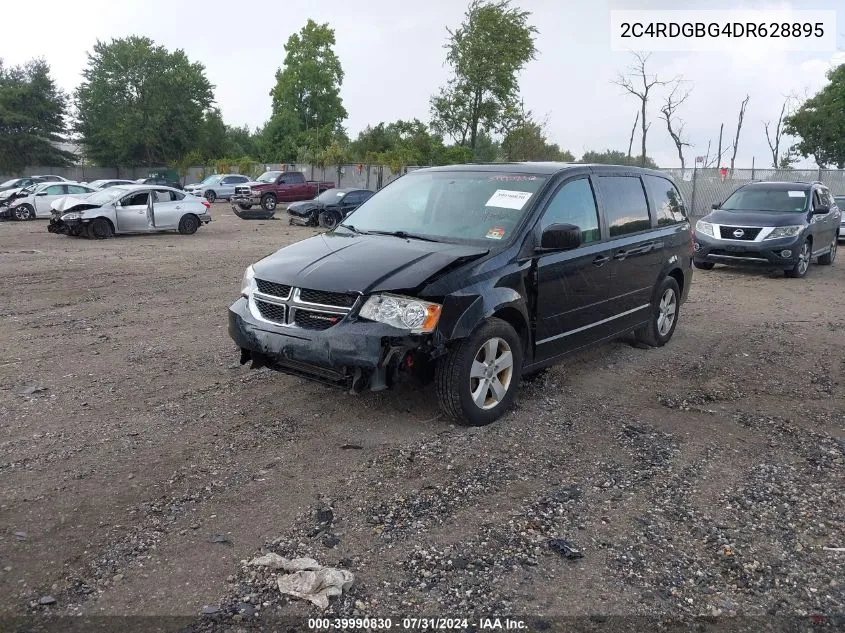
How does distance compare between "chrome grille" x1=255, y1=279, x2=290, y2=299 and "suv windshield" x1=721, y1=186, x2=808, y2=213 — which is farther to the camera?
"suv windshield" x1=721, y1=186, x2=808, y2=213

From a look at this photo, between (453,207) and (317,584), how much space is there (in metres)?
3.27

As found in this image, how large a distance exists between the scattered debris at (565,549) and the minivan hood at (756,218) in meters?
11.0

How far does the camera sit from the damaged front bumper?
14.2ft

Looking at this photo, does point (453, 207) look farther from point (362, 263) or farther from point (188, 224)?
point (188, 224)

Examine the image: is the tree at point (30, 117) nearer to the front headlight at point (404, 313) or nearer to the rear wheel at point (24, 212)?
the rear wheel at point (24, 212)

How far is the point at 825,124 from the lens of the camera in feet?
141

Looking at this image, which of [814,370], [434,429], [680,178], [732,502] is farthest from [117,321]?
[680,178]

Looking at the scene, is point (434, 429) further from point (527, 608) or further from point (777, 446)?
point (777, 446)

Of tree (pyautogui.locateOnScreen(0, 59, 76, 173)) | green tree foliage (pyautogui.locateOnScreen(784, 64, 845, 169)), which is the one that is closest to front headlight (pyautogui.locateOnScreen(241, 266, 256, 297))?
green tree foliage (pyautogui.locateOnScreen(784, 64, 845, 169))

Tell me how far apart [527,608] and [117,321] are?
21.8 feet

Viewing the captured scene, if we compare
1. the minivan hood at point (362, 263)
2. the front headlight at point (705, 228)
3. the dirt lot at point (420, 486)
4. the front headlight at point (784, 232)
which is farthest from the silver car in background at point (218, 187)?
the minivan hood at point (362, 263)

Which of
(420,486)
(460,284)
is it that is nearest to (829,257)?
(460,284)

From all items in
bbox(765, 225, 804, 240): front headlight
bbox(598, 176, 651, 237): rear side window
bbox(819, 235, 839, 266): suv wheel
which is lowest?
bbox(819, 235, 839, 266): suv wheel

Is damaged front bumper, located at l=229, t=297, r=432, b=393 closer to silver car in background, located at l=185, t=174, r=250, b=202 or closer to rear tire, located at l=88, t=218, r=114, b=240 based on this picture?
rear tire, located at l=88, t=218, r=114, b=240
